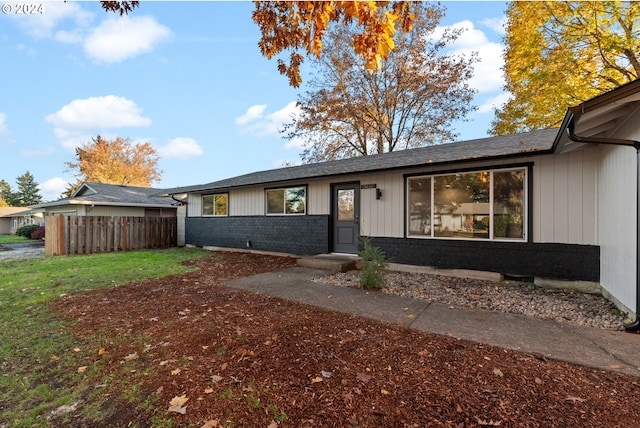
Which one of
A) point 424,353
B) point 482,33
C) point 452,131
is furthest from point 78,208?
point 482,33

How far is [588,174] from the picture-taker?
17.0 feet

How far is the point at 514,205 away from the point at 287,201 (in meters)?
6.70

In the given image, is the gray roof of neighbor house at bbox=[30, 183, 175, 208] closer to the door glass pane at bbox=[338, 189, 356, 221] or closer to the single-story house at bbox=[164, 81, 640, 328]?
the door glass pane at bbox=[338, 189, 356, 221]

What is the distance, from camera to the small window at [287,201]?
9.59 m

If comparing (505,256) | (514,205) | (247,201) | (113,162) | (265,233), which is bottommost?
(505,256)

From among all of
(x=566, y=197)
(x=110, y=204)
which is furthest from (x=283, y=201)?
(x=110, y=204)

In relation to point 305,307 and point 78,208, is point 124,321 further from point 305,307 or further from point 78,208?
point 78,208

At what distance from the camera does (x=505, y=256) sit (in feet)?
19.5

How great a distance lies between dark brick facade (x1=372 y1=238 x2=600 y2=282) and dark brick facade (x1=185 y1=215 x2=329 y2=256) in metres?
2.42

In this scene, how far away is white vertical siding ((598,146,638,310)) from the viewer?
3.63 meters

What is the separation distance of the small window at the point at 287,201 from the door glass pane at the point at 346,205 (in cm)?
136

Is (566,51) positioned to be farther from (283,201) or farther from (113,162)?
(113,162)

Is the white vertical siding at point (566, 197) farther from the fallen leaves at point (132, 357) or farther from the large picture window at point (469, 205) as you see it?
the fallen leaves at point (132, 357)

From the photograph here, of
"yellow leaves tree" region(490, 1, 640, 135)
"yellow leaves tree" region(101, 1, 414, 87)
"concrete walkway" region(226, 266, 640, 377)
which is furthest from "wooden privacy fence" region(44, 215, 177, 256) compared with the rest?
"yellow leaves tree" region(490, 1, 640, 135)
